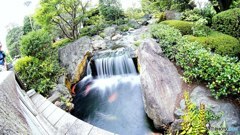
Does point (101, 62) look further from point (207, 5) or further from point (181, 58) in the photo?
point (207, 5)

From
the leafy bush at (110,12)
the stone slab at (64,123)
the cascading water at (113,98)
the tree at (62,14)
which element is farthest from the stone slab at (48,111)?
the leafy bush at (110,12)

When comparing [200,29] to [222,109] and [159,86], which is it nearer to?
[159,86]

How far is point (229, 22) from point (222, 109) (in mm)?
4708

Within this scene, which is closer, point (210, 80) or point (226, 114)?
point (226, 114)

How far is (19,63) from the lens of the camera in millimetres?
8695

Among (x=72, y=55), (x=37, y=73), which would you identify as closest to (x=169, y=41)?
(x=72, y=55)

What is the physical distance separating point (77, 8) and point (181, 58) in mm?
9621

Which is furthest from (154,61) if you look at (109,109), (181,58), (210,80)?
(109,109)

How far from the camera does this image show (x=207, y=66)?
5.41m

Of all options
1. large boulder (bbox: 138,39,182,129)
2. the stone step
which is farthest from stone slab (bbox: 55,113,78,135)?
large boulder (bbox: 138,39,182,129)

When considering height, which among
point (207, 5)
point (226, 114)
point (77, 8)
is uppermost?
point (77, 8)

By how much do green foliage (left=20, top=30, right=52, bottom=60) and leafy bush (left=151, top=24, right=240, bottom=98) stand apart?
6358mm

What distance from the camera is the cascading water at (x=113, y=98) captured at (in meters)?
6.75

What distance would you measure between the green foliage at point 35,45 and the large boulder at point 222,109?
7875mm
